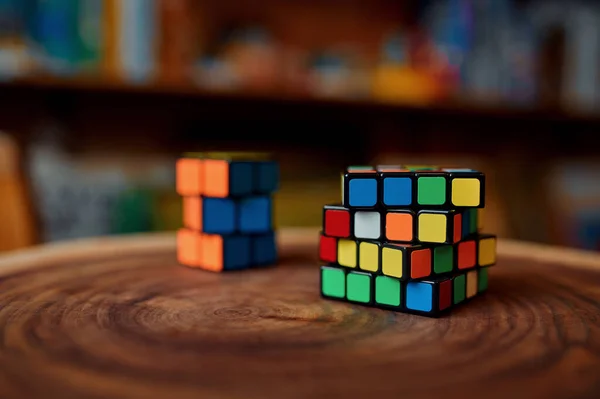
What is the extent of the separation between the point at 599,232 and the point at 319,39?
1438 mm

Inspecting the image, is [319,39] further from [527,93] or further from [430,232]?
[430,232]

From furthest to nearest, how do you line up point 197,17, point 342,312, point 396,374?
point 197,17 → point 342,312 → point 396,374

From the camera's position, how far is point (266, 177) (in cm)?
105

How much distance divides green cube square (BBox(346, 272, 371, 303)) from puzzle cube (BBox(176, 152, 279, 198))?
293mm

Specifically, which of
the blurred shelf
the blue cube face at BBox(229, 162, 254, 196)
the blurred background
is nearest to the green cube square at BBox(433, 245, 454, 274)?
the blue cube face at BBox(229, 162, 254, 196)

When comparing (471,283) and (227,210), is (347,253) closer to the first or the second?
(471,283)

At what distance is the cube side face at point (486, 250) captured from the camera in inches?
33.0

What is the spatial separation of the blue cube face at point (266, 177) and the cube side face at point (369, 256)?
0.98 feet

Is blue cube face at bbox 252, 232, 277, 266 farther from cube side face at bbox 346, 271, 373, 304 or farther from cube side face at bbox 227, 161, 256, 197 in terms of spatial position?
cube side face at bbox 346, 271, 373, 304

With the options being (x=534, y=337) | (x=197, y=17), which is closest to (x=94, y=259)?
(x=534, y=337)

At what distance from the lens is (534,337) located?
64cm

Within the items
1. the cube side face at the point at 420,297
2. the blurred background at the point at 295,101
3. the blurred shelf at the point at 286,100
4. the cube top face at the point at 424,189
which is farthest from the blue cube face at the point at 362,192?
the blurred shelf at the point at 286,100

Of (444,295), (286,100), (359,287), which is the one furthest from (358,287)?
(286,100)

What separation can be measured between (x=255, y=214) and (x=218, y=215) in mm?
63
